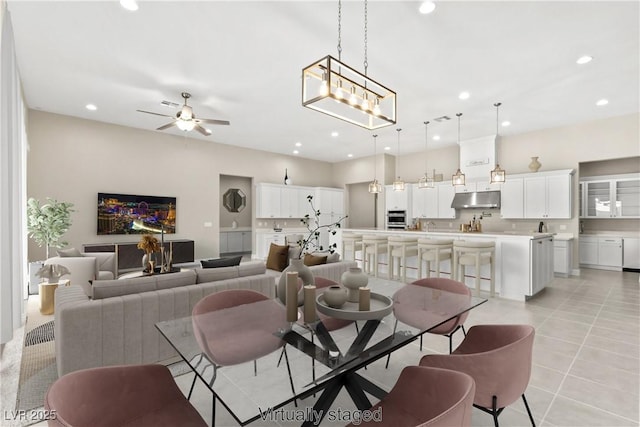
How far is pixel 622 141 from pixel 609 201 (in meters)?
1.63

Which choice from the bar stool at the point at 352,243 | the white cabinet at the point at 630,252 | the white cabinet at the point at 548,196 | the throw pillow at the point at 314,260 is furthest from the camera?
the white cabinet at the point at 630,252

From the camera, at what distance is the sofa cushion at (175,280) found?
2545mm

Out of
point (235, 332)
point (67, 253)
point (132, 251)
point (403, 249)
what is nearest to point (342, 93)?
point (235, 332)

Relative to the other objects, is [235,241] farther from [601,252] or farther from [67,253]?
[601,252]

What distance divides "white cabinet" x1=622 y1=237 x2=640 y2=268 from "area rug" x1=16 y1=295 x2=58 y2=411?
9618 mm

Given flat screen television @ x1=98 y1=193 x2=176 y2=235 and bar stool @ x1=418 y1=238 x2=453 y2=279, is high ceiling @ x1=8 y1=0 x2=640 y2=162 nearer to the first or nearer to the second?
flat screen television @ x1=98 y1=193 x2=176 y2=235

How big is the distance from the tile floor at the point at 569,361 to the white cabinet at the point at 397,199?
13.3 ft

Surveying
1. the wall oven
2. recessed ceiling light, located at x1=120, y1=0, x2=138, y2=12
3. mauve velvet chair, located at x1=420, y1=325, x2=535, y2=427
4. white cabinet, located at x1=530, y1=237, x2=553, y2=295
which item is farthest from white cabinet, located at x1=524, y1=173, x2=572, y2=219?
recessed ceiling light, located at x1=120, y1=0, x2=138, y2=12

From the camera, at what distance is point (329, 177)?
10.5 meters

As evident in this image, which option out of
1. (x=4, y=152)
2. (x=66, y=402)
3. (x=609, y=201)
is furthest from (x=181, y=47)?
(x=609, y=201)

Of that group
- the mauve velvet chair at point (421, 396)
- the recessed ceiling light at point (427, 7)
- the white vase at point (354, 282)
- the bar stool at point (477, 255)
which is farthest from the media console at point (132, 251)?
the recessed ceiling light at point (427, 7)

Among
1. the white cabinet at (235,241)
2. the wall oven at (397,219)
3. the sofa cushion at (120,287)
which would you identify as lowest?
the white cabinet at (235,241)

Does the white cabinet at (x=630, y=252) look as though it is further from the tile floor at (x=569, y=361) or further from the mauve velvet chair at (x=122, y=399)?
the mauve velvet chair at (x=122, y=399)

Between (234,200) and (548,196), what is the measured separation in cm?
835
